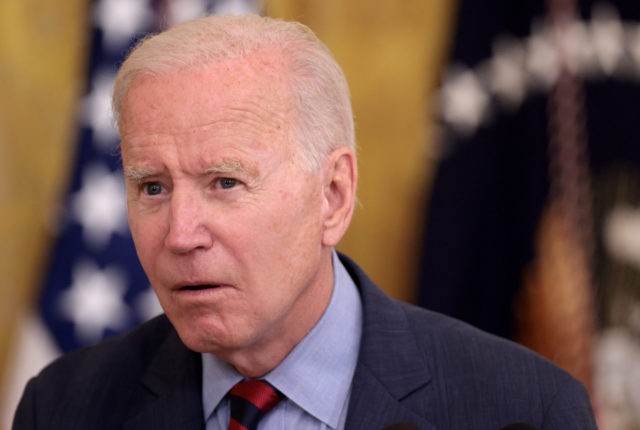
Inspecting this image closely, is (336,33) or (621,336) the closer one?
(621,336)

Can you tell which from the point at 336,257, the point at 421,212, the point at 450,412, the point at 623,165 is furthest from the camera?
the point at 421,212

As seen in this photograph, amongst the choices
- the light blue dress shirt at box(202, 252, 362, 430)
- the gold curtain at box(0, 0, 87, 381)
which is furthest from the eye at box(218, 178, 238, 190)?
the gold curtain at box(0, 0, 87, 381)

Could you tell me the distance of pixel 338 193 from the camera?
2.20 meters

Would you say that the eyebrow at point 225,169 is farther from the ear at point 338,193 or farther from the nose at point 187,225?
the ear at point 338,193

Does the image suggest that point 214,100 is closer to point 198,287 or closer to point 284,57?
point 284,57

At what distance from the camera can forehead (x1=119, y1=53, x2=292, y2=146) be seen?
1961 millimetres

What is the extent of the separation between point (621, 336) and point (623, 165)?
0.68 metres

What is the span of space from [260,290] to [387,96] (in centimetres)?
239

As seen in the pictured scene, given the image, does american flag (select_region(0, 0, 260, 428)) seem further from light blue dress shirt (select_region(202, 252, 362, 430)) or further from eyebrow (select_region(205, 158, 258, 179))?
eyebrow (select_region(205, 158, 258, 179))

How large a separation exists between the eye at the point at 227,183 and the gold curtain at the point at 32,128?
7.31ft

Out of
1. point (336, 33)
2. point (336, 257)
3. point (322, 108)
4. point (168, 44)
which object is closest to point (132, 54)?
point (168, 44)

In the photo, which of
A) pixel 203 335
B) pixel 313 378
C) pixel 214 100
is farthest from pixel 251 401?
pixel 214 100

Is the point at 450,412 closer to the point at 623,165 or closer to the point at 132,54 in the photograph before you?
the point at 132,54

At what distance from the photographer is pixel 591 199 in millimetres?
3990
